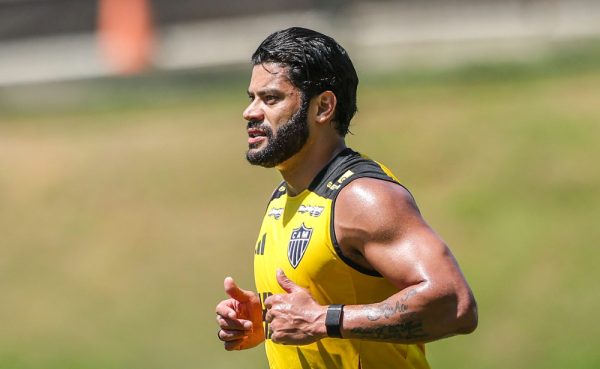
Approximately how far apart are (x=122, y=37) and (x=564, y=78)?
7501mm

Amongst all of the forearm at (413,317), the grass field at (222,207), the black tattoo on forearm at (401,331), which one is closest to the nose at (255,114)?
the forearm at (413,317)

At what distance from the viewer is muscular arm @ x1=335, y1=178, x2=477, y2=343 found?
462 centimetres

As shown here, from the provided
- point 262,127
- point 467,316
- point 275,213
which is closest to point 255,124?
point 262,127

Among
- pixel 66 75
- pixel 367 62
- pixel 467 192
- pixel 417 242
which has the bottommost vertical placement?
pixel 417 242

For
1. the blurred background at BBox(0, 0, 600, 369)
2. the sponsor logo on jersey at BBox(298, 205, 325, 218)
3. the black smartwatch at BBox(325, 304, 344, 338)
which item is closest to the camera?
the black smartwatch at BBox(325, 304, 344, 338)

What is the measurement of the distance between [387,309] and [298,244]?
581 millimetres

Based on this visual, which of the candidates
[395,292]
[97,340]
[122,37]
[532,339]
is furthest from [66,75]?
[395,292]

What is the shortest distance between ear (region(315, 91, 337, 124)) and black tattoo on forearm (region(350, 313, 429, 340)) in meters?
1.09

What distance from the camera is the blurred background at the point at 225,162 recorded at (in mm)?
13406

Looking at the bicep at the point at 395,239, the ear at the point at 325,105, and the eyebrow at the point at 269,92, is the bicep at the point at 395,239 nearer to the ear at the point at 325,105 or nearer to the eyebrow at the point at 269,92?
the ear at the point at 325,105

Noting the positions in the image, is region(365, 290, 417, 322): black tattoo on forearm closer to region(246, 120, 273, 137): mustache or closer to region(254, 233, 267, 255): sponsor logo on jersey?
region(254, 233, 267, 255): sponsor logo on jersey

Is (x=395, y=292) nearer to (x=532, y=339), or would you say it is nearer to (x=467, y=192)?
(x=532, y=339)

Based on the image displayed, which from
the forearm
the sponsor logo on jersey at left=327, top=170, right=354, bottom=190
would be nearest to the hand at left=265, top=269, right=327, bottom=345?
the forearm

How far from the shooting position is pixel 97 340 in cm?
1368
